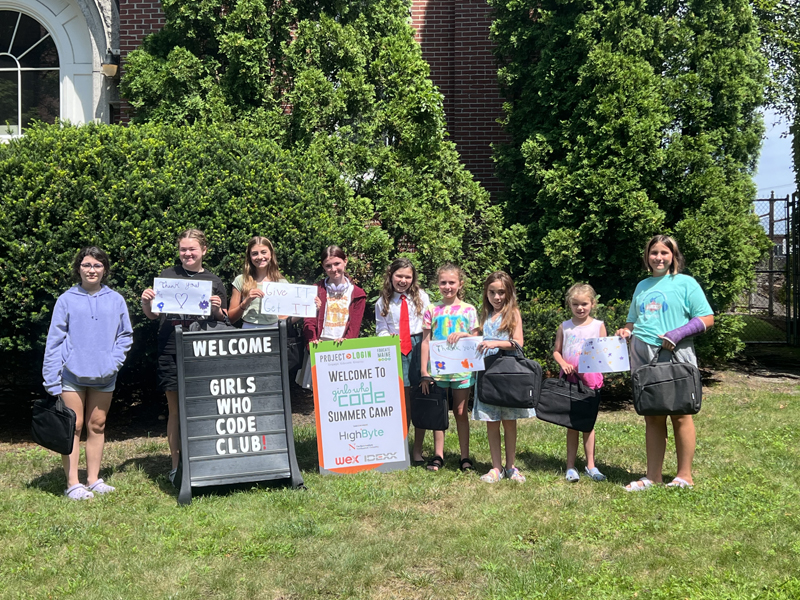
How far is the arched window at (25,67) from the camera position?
36.2 ft

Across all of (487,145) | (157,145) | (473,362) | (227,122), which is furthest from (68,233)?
(487,145)

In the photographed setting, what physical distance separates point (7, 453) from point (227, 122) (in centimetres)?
436

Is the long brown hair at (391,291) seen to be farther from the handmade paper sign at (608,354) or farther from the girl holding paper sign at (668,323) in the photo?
the girl holding paper sign at (668,323)

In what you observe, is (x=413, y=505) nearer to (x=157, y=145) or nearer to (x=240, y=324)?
(x=240, y=324)

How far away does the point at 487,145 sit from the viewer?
11648 millimetres

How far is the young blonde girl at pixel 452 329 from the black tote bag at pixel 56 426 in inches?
98.6

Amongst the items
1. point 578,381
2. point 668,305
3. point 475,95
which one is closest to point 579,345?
point 578,381

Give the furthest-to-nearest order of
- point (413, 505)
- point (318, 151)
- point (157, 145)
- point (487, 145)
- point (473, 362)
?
1. point (487, 145)
2. point (318, 151)
3. point (157, 145)
4. point (473, 362)
5. point (413, 505)

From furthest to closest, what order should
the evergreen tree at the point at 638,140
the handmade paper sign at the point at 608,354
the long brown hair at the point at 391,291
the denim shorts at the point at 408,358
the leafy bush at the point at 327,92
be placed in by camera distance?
the evergreen tree at the point at 638,140 → the leafy bush at the point at 327,92 → the denim shorts at the point at 408,358 → the long brown hair at the point at 391,291 → the handmade paper sign at the point at 608,354

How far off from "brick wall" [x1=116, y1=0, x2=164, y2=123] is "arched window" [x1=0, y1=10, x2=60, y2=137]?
5.05 ft

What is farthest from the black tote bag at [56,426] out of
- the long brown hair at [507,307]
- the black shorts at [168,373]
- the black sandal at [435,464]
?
the long brown hair at [507,307]

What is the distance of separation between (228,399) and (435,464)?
167cm

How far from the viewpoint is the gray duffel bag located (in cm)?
497

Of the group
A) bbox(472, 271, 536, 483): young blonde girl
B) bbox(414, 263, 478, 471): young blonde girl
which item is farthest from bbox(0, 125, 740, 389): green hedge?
bbox(472, 271, 536, 483): young blonde girl
